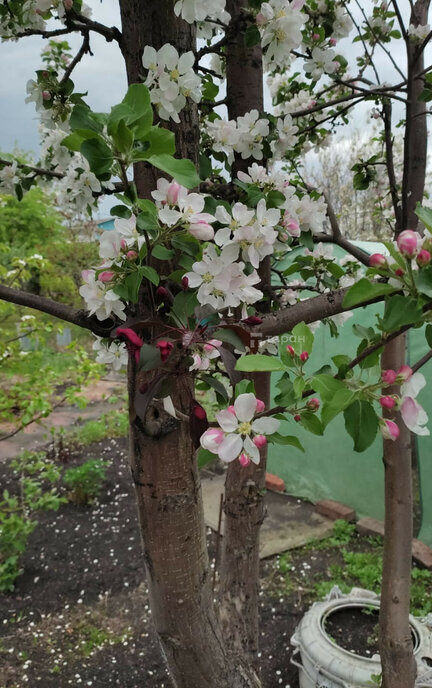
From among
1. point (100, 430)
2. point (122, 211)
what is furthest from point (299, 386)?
point (100, 430)

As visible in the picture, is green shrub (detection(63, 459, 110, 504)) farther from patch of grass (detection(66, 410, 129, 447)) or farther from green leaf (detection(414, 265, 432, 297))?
green leaf (detection(414, 265, 432, 297))

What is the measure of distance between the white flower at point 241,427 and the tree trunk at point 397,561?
1.13 meters

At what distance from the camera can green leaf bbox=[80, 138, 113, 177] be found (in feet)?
2.05

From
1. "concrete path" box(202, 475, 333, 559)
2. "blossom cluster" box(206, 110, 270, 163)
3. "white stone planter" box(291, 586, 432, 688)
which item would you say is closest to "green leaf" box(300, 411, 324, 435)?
"blossom cluster" box(206, 110, 270, 163)

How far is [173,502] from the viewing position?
3.43ft

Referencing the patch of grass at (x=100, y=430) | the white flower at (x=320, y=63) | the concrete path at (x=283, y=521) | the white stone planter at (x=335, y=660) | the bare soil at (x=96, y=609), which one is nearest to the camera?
the white flower at (x=320, y=63)

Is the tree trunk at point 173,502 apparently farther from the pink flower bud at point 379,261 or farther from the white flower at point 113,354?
the pink flower bud at point 379,261

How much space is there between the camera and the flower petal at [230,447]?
706 millimetres

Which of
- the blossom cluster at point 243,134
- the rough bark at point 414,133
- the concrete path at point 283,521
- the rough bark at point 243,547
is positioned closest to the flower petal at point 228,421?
the blossom cluster at point 243,134

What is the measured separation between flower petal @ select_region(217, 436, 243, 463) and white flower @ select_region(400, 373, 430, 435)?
0.70ft

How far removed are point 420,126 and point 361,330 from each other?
1.37 metres

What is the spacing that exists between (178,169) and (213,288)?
0.61 ft

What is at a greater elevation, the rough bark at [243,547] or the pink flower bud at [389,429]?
the pink flower bud at [389,429]

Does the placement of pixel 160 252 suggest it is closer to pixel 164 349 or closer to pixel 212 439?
pixel 164 349
